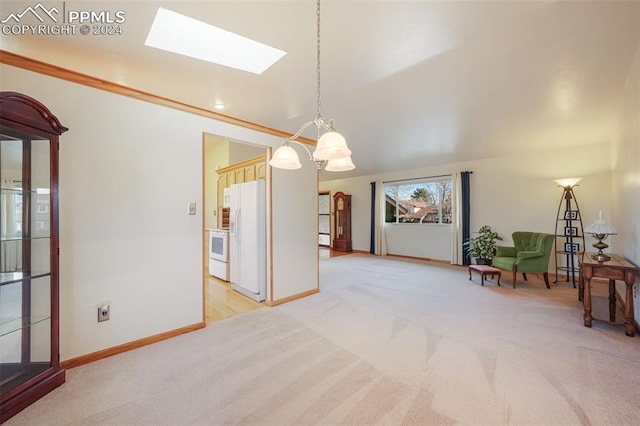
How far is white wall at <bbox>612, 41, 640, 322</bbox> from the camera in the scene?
104 inches

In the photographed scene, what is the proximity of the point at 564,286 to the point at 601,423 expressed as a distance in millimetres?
3887

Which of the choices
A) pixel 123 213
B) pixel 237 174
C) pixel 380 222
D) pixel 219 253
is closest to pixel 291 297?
pixel 219 253

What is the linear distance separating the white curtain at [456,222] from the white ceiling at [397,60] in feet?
8.55

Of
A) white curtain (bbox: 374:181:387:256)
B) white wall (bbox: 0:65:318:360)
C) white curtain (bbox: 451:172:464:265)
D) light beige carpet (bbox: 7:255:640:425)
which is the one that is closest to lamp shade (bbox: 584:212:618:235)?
light beige carpet (bbox: 7:255:640:425)

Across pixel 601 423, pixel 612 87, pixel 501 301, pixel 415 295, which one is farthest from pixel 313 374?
pixel 612 87

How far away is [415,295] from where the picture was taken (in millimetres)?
4008

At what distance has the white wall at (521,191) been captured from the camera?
15.8ft

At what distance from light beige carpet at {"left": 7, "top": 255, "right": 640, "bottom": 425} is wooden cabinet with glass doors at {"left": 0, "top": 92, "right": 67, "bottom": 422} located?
11.0 inches

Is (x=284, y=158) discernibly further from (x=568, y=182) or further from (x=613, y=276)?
(x=568, y=182)

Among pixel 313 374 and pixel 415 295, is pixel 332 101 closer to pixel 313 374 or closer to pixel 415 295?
pixel 313 374

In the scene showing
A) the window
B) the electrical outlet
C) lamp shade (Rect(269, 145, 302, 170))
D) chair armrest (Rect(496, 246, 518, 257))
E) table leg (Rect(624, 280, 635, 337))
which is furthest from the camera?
the window

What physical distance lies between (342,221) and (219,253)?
4817mm

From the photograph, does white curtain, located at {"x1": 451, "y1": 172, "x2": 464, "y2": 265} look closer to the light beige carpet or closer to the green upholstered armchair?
the green upholstered armchair

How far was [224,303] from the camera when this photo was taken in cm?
370
